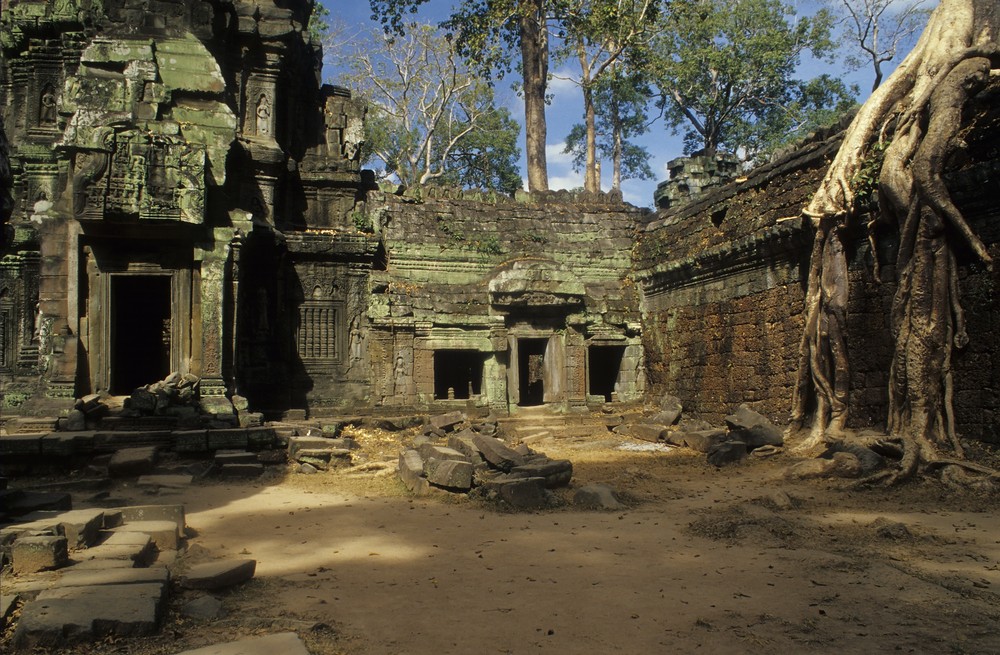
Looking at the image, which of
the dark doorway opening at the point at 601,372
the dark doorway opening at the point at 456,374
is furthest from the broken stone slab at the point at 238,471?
the dark doorway opening at the point at 601,372

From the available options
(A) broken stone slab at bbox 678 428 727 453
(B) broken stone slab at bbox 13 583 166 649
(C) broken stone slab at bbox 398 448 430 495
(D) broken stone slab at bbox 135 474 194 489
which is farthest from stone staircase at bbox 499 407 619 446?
(B) broken stone slab at bbox 13 583 166 649

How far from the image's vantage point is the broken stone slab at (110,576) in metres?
3.52

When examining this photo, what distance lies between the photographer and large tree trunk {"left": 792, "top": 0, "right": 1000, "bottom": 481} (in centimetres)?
714

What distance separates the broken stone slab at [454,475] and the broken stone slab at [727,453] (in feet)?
11.4

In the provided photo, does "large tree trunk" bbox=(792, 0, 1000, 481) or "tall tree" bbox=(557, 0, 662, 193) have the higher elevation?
"tall tree" bbox=(557, 0, 662, 193)

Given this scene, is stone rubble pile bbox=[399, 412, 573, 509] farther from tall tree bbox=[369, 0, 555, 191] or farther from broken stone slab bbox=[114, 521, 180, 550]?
tall tree bbox=[369, 0, 555, 191]

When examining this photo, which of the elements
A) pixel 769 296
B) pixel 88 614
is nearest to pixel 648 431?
pixel 769 296

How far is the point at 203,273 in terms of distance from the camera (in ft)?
33.1

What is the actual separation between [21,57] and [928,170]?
13980 mm

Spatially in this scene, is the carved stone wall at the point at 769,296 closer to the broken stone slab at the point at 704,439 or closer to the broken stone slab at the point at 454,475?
the broken stone slab at the point at 704,439

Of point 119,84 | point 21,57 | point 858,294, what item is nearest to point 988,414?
point 858,294

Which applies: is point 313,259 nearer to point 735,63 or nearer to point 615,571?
point 615,571

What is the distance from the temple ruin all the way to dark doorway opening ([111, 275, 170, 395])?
0.12 ft

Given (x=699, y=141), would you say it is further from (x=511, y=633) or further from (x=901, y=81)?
(x=511, y=633)
